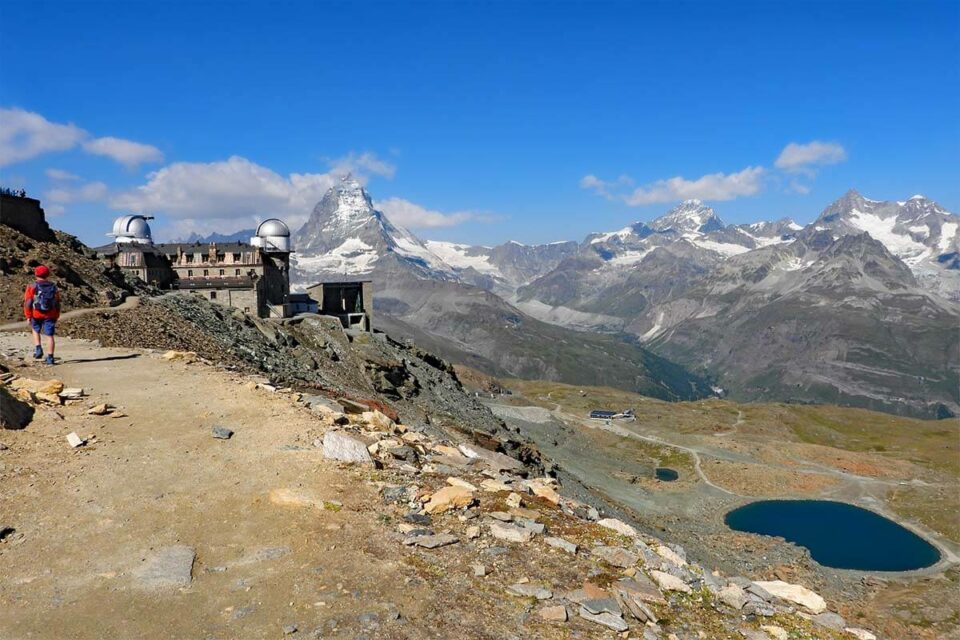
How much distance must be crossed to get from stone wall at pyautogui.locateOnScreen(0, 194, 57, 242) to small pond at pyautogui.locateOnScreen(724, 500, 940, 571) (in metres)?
104

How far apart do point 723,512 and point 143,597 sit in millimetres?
104491

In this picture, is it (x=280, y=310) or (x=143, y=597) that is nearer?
(x=143, y=597)

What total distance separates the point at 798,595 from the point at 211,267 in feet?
337

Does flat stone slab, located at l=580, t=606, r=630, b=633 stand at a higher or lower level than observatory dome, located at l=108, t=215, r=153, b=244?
lower

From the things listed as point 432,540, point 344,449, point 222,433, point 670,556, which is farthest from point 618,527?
→ point 222,433

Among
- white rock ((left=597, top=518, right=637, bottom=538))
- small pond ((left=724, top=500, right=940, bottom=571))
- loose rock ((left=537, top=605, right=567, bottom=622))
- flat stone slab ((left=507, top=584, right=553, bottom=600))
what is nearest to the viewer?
loose rock ((left=537, top=605, right=567, bottom=622))

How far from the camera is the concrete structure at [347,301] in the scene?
10362 cm

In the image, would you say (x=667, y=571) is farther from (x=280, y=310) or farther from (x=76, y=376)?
(x=280, y=310)

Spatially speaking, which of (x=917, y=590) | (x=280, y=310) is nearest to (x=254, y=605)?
(x=280, y=310)

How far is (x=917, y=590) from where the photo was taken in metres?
73.7

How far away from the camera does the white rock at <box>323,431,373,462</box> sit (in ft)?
67.3

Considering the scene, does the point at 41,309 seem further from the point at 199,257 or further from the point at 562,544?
the point at 199,257

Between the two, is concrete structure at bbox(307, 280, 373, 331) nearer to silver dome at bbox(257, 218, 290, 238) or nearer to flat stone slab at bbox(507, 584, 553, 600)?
silver dome at bbox(257, 218, 290, 238)

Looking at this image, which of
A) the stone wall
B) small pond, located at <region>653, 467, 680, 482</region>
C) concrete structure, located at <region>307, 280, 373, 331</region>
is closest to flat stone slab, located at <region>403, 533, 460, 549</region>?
the stone wall
